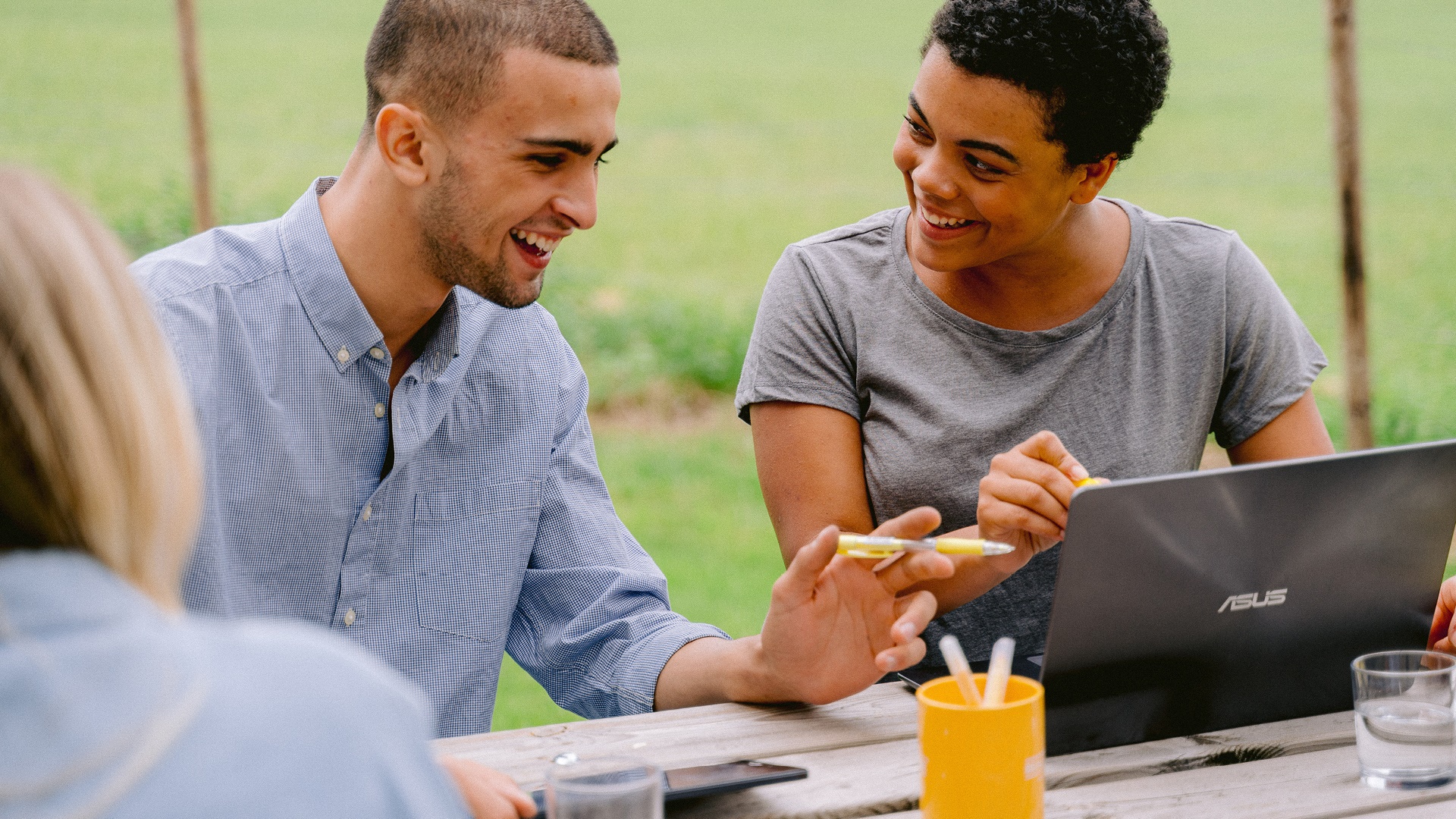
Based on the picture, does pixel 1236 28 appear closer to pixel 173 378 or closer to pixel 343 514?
pixel 343 514

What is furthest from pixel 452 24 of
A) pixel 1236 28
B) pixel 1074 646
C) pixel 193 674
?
pixel 1236 28

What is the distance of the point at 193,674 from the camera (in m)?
0.68

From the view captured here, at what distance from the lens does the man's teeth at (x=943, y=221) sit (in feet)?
6.11

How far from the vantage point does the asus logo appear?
1.28 metres

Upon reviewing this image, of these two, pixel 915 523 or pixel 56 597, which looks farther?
pixel 915 523

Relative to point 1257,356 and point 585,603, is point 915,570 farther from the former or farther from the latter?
point 1257,356

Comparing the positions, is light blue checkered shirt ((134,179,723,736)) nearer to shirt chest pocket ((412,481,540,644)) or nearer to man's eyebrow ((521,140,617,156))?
shirt chest pocket ((412,481,540,644))

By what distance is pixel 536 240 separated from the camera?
1.79m

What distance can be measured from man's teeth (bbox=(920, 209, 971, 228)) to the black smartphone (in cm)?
87

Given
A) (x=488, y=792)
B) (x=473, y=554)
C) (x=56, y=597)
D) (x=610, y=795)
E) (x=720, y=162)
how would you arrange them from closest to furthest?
1. (x=56, y=597)
2. (x=610, y=795)
3. (x=488, y=792)
4. (x=473, y=554)
5. (x=720, y=162)

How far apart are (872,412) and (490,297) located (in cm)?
56

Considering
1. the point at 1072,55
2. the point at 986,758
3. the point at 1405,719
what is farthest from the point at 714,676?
the point at 1072,55

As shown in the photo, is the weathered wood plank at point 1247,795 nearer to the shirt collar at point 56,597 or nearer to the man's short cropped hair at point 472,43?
the shirt collar at point 56,597

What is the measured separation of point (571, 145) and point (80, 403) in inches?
43.7
